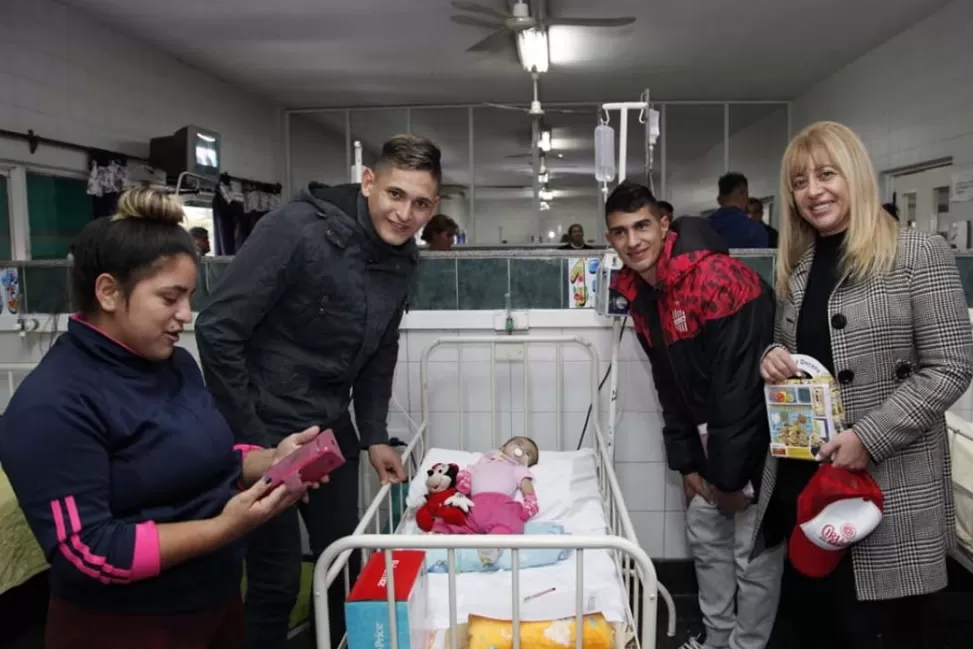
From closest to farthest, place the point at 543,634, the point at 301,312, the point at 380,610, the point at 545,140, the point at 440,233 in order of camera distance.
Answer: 1. the point at 380,610
2. the point at 543,634
3. the point at 301,312
4. the point at 440,233
5. the point at 545,140

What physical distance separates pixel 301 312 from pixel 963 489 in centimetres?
177

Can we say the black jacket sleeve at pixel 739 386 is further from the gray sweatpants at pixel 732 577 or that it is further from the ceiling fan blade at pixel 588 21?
the ceiling fan blade at pixel 588 21

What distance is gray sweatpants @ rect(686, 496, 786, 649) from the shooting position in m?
1.94

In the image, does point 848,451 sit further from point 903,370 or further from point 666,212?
point 666,212

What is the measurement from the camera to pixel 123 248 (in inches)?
41.3

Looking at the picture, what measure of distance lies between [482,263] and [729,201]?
6.45 ft

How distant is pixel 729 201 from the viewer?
383 cm

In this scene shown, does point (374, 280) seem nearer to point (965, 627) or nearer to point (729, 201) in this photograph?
point (965, 627)

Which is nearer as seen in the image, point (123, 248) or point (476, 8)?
point (123, 248)

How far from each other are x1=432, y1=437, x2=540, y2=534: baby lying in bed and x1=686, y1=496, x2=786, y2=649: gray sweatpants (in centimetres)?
55

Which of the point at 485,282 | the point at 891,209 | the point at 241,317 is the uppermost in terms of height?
the point at 891,209

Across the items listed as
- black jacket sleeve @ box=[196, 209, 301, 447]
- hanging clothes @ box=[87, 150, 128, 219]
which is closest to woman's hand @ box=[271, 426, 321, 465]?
black jacket sleeve @ box=[196, 209, 301, 447]

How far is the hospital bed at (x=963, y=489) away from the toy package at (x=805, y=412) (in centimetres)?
51

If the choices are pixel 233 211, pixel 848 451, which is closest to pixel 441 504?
pixel 848 451
